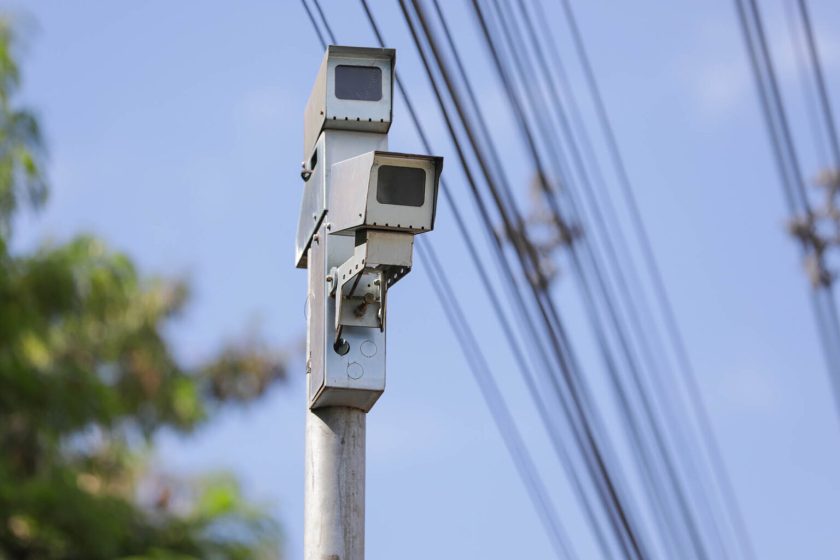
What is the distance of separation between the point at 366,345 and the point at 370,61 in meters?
0.90

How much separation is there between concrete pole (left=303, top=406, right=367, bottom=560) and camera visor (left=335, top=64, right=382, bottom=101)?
3.15ft

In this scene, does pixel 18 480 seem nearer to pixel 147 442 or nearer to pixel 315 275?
pixel 147 442

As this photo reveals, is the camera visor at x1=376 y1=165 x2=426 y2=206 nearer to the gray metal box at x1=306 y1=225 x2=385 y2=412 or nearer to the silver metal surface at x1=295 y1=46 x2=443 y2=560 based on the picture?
the silver metal surface at x1=295 y1=46 x2=443 y2=560

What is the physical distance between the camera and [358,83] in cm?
469

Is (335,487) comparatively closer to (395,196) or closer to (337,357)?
(337,357)

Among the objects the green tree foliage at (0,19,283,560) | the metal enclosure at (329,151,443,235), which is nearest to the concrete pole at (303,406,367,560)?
the metal enclosure at (329,151,443,235)

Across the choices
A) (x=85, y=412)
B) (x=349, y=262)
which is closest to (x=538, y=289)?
(x=349, y=262)

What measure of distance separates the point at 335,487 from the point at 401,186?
0.85 m

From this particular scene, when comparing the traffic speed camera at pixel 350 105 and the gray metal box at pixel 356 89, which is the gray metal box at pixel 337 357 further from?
the gray metal box at pixel 356 89

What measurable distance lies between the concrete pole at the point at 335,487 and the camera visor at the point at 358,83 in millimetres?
961

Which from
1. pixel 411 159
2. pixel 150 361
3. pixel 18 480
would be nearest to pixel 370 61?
pixel 411 159

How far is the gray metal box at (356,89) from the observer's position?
15.3ft

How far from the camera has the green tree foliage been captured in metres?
14.0

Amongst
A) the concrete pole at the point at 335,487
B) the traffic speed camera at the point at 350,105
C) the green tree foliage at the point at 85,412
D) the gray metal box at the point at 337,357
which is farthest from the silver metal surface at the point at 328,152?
the green tree foliage at the point at 85,412
